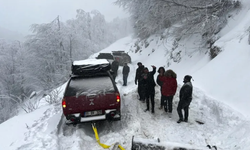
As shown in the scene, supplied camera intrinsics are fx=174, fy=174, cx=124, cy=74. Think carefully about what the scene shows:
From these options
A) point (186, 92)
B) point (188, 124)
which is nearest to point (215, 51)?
point (186, 92)

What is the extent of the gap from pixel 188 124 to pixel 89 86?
333 cm

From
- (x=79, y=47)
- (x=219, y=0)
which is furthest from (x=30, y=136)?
(x=79, y=47)

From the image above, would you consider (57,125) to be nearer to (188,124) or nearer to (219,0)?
(188,124)

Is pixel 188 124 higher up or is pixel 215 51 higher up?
pixel 215 51

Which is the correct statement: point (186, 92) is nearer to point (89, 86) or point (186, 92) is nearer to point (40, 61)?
point (89, 86)

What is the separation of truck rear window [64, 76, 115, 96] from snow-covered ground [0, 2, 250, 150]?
123cm

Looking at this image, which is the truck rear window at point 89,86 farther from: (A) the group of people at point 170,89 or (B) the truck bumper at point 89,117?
(A) the group of people at point 170,89

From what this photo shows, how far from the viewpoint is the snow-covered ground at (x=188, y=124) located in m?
4.53

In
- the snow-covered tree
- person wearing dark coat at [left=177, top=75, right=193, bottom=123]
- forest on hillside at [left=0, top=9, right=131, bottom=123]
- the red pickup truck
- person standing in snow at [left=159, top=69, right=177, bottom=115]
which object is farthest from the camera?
forest on hillside at [left=0, top=9, right=131, bottom=123]

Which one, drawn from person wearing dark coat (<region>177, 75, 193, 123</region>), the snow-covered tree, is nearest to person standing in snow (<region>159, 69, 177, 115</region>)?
person wearing dark coat (<region>177, 75, 193, 123</region>)

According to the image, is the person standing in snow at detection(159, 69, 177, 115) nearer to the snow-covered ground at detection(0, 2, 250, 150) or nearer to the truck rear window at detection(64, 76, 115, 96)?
the snow-covered ground at detection(0, 2, 250, 150)

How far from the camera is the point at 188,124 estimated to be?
5.53 m

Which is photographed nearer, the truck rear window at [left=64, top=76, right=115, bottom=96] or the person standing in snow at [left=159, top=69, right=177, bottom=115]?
the truck rear window at [left=64, top=76, right=115, bottom=96]

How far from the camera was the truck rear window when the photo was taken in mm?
5004
